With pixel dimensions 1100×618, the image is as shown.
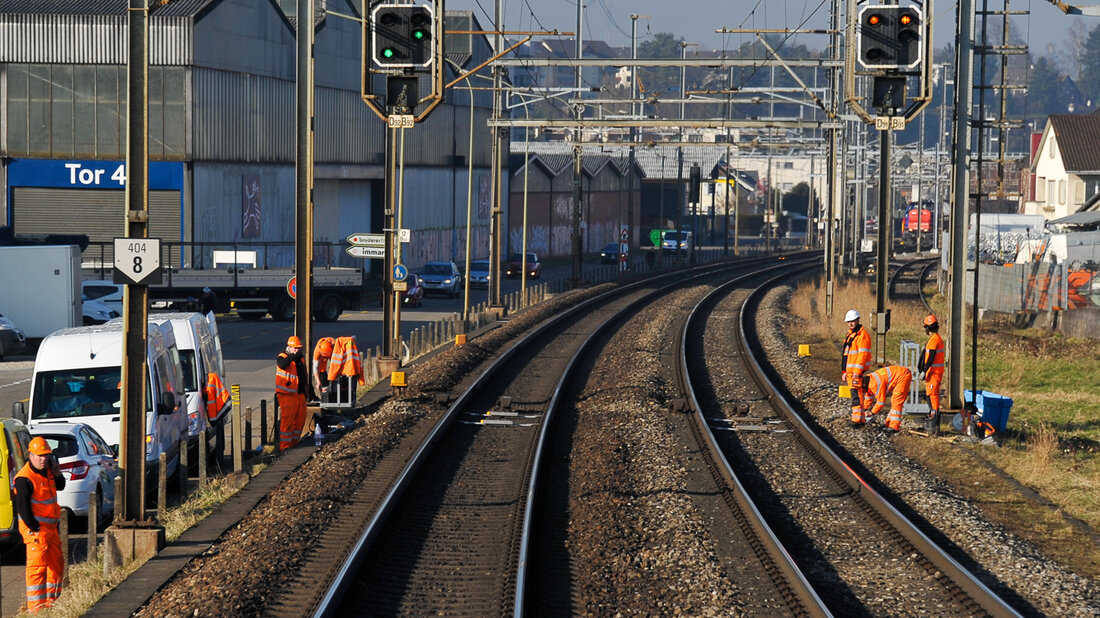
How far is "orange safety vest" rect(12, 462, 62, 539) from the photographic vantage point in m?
11.2

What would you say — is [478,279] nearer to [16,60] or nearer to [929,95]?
[16,60]

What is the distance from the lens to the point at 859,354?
20266mm

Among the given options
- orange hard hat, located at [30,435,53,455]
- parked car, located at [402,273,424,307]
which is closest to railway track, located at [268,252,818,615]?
orange hard hat, located at [30,435,53,455]

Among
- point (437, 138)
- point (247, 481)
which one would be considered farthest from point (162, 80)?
point (247, 481)

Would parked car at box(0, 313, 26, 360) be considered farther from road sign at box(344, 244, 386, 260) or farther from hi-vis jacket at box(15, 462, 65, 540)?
hi-vis jacket at box(15, 462, 65, 540)

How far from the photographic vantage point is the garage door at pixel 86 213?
48.8 m

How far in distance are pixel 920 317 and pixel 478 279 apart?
929 inches

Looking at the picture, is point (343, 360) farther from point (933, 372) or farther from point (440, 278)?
point (440, 278)

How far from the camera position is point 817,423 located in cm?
2095

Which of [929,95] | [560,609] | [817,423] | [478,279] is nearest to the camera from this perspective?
[560,609]

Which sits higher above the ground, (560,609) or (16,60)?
(16,60)

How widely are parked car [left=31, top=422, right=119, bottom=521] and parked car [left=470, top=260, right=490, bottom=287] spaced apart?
4280cm

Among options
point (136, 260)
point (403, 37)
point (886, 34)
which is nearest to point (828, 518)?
point (886, 34)

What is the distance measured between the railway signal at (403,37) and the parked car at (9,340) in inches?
796
